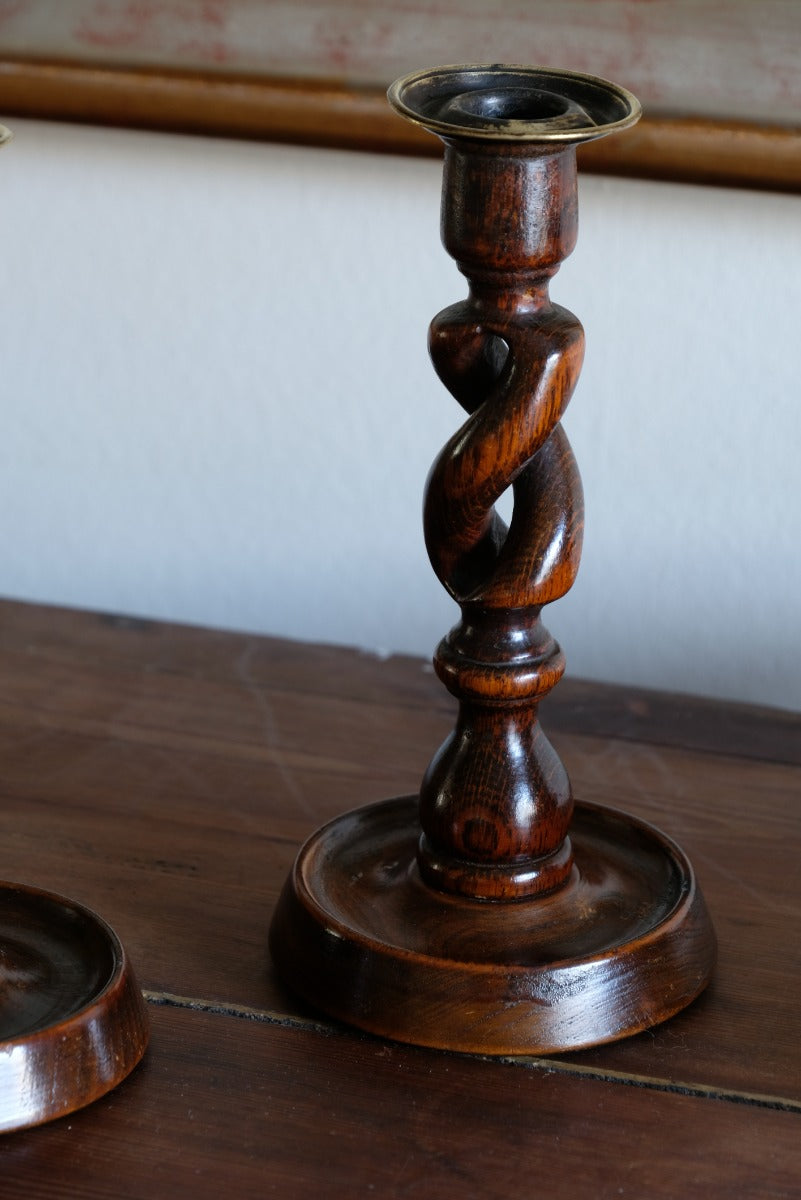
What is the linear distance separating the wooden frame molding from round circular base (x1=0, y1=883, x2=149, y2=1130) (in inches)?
21.8

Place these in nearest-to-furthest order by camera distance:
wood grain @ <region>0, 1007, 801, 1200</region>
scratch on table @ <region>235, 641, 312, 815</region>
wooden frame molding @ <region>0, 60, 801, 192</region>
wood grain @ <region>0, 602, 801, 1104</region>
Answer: wood grain @ <region>0, 1007, 801, 1200</region> < wood grain @ <region>0, 602, 801, 1104</region> < scratch on table @ <region>235, 641, 312, 815</region> < wooden frame molding @ <region>0, 60, 801, 192</region>

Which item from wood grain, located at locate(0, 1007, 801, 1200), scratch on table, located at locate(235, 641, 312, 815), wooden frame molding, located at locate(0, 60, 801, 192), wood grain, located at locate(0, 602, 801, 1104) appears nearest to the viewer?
wood grain, located at locate(0, 1007, 801, 1200)

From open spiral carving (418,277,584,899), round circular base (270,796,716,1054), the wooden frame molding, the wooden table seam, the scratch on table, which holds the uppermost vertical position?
the wooden frame molding

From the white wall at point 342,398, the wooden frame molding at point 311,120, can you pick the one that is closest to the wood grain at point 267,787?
the white wall at point 342,398

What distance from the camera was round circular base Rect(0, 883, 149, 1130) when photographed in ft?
1.70

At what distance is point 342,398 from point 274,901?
1.54ft

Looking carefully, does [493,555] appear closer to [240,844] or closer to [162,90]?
[240,844]

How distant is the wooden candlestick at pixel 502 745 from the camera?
548 mm

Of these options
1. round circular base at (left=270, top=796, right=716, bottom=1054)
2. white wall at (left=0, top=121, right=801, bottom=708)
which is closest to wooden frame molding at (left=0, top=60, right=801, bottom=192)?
white wall at (left=0, top=121, right=801, bottom=708)

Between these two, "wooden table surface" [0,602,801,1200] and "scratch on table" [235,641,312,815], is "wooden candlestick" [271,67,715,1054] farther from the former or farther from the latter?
"scratch on table" [235,641,312,815]

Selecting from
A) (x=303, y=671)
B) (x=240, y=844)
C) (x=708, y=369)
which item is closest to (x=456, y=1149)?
(x=240, y=844)

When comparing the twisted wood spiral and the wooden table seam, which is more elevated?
the twisted wood spiral

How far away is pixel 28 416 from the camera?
1.13 metres

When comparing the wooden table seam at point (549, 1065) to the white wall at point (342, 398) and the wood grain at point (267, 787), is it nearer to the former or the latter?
the wood grain at point (267, 787)
